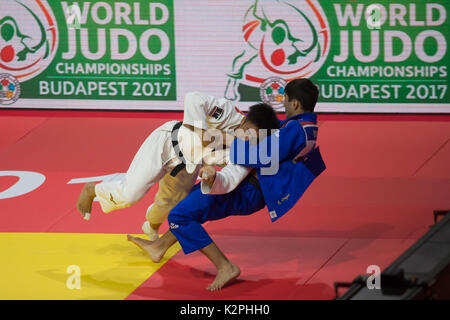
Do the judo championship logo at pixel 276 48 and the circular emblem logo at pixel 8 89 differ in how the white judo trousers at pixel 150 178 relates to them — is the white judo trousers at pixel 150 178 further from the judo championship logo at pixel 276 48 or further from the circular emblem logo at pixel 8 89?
the circular emblem logo at pixel 8 89

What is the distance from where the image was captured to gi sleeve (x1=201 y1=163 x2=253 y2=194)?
14.1 feet

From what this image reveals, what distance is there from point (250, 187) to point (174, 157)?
63 cm

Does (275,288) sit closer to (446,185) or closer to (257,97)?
→ (446,185)

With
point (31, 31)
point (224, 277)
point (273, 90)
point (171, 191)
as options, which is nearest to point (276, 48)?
point (273, 90)

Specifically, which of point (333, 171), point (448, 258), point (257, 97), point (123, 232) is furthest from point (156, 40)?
point (448, 258)

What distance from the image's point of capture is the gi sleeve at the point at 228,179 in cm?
430

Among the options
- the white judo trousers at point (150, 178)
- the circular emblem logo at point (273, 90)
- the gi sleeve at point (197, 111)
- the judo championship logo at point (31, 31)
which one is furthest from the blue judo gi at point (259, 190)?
the judo championship logo at point (31, 31)

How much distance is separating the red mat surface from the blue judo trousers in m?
0.30

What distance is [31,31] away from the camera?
888 centimetres

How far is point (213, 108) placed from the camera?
4820 mm

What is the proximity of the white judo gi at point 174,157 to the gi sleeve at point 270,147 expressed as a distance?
33cm

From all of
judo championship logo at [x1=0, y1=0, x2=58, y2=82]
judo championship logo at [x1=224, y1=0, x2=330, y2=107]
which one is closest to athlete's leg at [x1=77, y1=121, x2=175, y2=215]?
judo championship logo at [x1=224, y1=0, x2=330, y2=107]

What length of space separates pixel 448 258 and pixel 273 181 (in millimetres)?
1146

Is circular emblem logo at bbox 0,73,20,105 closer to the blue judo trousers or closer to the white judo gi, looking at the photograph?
the white judo gi
